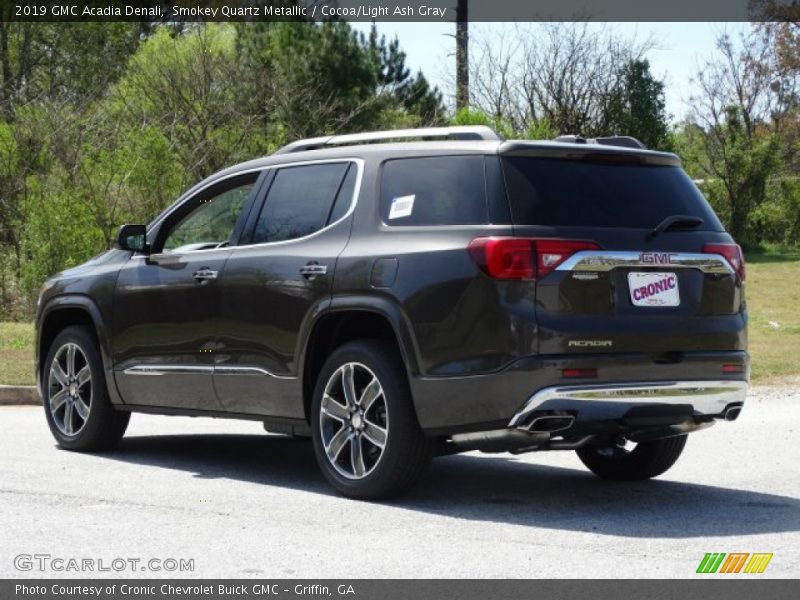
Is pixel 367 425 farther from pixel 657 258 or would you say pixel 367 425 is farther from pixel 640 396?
pixel 657 258

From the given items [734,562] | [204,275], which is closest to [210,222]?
[204,275]

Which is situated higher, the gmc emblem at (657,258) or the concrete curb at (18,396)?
the gmc emblem at (657,258)

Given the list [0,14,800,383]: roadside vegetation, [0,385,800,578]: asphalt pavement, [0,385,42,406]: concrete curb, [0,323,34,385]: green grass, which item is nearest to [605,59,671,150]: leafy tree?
[0,14,800,383]: roadside vegetation

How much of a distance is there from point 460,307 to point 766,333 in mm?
15912

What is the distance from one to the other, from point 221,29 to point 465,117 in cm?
1604

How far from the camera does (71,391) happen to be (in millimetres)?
9938

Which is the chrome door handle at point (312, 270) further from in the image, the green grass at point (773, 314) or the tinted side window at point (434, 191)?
the green grass at point (773, 314)

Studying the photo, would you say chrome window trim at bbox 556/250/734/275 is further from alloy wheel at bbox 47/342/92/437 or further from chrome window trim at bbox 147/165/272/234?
alloy wheel at bbox 47/342/92/437

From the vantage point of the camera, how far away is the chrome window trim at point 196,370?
27.4 feet

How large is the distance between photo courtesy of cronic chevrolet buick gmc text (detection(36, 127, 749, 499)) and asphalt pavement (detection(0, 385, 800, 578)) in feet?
1.23

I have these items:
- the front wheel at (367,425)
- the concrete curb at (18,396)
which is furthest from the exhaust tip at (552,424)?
the concrete curb at (18,396)

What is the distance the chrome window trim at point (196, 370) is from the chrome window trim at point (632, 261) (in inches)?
73.7
